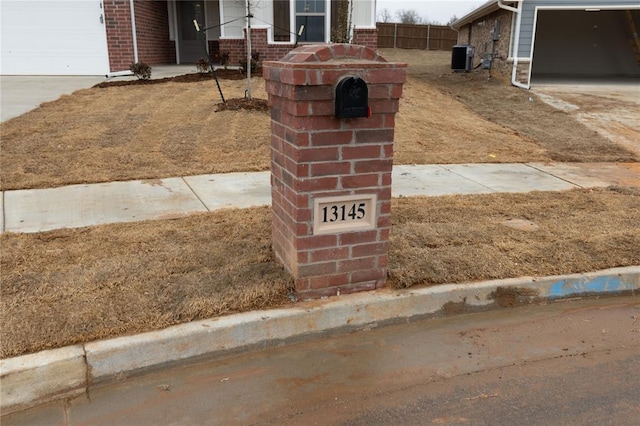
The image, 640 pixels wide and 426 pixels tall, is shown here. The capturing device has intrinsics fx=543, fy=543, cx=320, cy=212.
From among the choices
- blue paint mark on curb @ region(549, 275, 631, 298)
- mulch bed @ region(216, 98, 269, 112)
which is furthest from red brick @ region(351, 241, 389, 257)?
mulch bed @ region(216, 98, 269, 112)

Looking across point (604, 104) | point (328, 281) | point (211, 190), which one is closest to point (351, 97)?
point (328, 281)

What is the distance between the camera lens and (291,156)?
3.34m

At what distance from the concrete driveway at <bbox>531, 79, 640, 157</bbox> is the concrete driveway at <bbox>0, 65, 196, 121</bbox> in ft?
33.2

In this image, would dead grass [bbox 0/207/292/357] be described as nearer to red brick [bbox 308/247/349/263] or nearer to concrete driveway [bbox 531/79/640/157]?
red brick [bbox 308/247/349/263]

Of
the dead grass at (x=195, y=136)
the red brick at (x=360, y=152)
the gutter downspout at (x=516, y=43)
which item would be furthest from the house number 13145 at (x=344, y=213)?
the gutter downspout at (x=516, y=43)

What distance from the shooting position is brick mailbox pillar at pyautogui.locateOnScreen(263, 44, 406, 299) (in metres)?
3.13

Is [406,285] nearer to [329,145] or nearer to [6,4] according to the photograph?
[329,145]

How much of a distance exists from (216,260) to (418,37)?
34.2 meters

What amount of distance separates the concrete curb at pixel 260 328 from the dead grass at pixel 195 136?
380 cm

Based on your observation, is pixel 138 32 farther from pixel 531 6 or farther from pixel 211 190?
pixel 211 190

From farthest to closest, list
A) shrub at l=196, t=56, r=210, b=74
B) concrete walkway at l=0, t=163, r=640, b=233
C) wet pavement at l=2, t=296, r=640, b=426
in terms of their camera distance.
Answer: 1. shrub at l=196, t=56, r=210, b=74
2. concrete walkway at l=0, t=163, r=640, b=233
3. wet pavement at l=2, t=296, r=640, b=426

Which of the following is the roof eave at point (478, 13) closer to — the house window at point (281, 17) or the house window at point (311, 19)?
the house window at point (311, 19)

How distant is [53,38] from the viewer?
14.9 meters

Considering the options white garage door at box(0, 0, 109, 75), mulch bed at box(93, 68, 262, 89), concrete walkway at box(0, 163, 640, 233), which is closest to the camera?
concrete walkway at box(0, 163, 640, 233)
